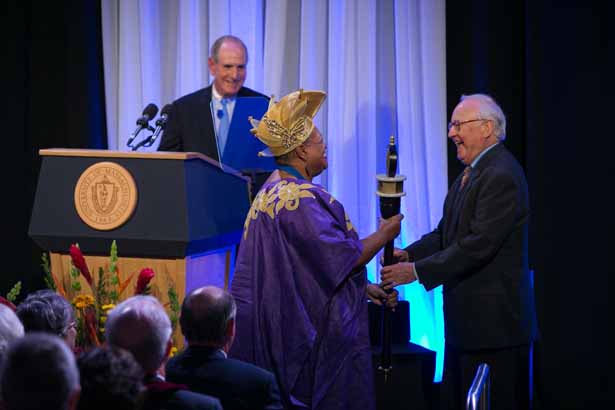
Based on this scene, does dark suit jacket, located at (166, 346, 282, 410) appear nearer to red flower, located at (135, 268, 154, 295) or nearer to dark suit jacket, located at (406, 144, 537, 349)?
red flower, located at (135, 268, 154, 295)

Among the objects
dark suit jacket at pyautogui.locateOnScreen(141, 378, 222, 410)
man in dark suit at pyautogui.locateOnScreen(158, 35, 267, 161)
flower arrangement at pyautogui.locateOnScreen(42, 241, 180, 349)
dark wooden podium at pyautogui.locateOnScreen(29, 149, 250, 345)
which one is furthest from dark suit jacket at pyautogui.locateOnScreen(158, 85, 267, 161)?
dark suit jacket at pyautogui.locateOnScreen(141, 378, 222, 410)

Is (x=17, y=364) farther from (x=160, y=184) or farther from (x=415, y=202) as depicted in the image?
(x=415, y=202)

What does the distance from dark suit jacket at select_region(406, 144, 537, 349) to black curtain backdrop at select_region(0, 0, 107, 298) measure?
3.04 m

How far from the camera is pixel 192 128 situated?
17.0 feet

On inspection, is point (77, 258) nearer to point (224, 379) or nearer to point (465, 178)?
point (224, 379)

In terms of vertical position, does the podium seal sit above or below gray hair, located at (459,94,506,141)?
below

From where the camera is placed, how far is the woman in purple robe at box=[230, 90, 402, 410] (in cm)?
379

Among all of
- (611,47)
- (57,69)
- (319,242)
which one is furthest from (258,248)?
(57,69)

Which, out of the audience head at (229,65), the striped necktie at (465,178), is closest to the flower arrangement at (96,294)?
the striped necktie at (465,178)

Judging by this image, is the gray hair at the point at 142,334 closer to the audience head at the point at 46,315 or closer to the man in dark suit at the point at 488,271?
the audience head at the point at 46,315

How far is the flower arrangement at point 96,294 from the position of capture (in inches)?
149

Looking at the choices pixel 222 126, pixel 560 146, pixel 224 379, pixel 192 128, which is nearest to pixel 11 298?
pixel 224 379

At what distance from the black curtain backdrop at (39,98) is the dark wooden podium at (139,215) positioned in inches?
91.0

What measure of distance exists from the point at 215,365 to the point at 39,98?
4.18 metres
